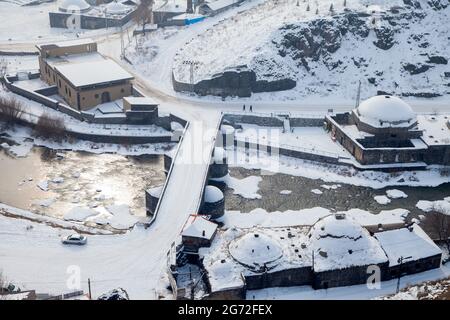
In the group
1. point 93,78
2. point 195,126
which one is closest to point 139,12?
point 93,78

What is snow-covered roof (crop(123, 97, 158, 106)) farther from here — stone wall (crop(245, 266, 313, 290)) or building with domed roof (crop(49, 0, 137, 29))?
stone wall (crop(245, 266, 313, 290))

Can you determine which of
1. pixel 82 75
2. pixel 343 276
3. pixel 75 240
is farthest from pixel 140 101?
pixel 343 276

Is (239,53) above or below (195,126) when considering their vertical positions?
above

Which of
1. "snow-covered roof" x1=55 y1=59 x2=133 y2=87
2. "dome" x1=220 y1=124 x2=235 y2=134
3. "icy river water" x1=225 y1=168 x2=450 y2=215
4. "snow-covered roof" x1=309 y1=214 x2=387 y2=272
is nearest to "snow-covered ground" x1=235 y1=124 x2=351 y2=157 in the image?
"dome" x1=220 y1=124 x2=235 y2=134

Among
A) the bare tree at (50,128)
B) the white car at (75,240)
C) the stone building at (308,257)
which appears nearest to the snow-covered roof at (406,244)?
the stone building at (308,257)

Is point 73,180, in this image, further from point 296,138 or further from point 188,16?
point 188,16

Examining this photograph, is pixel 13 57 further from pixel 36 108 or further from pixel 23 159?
pixel 23 159
